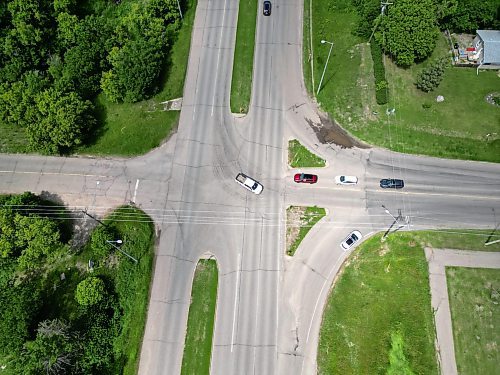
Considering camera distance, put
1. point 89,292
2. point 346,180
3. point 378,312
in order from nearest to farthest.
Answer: point 89,292 → point 378,312 → point 346,180

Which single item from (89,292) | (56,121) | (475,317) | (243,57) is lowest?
(89,292)

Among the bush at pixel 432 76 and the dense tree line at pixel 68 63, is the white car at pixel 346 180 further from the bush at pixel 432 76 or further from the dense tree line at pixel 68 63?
the dense tree line at pixel 68 63

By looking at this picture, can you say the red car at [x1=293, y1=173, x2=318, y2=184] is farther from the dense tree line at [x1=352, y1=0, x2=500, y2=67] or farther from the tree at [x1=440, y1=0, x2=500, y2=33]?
the tree at [x1=440, y1=0, x2=500, y2=33]

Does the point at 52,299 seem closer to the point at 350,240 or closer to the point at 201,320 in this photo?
the point at 201,320

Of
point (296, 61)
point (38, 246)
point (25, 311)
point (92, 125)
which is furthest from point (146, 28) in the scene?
point (25, 311)

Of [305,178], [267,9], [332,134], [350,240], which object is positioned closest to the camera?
[350,240]

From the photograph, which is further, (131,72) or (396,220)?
(131,72)

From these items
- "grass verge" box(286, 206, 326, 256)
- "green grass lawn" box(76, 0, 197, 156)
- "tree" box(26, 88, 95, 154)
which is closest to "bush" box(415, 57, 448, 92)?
"grass verge" box(286, 206, 326, 256)

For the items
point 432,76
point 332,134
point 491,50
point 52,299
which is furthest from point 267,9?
point 52,299
